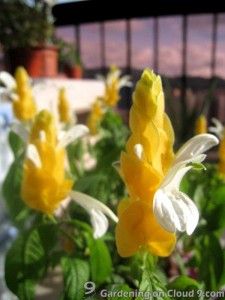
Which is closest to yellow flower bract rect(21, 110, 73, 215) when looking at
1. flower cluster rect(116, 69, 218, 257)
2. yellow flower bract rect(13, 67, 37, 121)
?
flower cluster rect(116, 69, 218, 257)

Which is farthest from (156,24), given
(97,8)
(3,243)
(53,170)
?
(53,170)

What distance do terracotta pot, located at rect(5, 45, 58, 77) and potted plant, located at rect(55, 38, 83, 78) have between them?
220 millimetres

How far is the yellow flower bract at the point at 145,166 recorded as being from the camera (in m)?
0.18

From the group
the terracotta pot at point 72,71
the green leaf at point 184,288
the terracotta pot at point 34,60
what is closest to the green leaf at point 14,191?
the green leaf at point 184,288

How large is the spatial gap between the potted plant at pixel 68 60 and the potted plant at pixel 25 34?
27cm

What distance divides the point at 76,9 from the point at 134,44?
48 cm

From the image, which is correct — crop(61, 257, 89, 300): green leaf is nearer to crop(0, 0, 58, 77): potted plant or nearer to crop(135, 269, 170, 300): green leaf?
crop(135, 269, 170, 300): green leaf

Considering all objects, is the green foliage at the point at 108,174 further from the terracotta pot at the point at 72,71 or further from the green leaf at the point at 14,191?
the terracotta pot at the point at 72,71

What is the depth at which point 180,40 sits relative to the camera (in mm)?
1532

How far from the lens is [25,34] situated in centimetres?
101

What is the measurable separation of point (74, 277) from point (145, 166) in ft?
0.41

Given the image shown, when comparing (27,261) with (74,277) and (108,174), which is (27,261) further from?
(108,174)

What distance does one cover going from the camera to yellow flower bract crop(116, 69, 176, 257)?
185 mm

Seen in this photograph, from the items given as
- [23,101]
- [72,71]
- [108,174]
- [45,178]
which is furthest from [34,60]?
[45,178]
